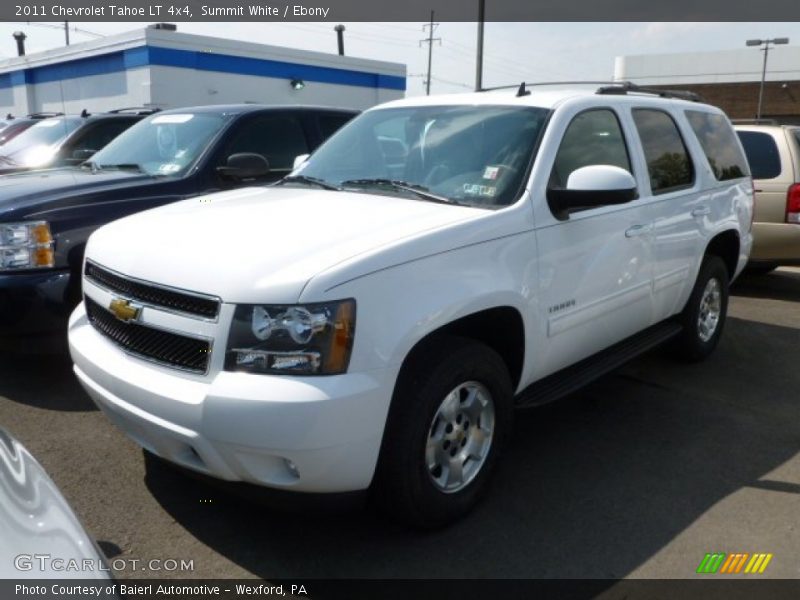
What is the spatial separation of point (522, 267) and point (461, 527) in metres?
1.19

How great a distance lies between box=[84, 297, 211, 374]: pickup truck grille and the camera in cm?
269

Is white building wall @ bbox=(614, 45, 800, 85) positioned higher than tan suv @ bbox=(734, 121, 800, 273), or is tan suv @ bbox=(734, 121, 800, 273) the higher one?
white building wall @ bbox=(614, 45, 800, 85)

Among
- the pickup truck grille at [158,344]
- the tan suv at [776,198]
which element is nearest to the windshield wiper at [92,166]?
the pickup truck grille at [158,344]

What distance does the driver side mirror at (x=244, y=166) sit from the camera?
202 inches

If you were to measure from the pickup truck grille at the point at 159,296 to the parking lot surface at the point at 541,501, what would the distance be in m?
0.73

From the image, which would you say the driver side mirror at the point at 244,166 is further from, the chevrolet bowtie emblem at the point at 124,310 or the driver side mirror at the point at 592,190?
the driver side mirror at the point at 592,190

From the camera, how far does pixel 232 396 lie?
2.54 metres

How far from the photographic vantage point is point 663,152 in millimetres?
4684

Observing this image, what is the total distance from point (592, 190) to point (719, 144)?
2593mm

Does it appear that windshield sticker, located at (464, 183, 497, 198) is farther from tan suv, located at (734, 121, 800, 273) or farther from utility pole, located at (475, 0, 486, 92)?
utility pole, located at (475, 0, 486, 92)


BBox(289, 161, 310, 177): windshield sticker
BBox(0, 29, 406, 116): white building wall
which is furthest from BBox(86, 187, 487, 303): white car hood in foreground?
BBox(0, 29, 406, 116): white building wall

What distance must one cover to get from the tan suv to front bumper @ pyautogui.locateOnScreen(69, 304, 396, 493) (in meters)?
6.26

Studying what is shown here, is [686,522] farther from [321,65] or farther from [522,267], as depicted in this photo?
[321,65]

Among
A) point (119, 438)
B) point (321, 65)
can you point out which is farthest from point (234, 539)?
point (321, 65)
